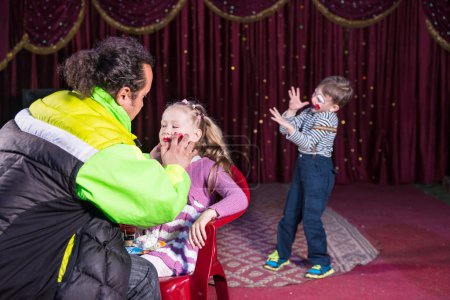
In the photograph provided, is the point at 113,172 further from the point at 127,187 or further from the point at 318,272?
the point at 318,272

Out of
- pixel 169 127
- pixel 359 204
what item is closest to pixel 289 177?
pixel 359 204

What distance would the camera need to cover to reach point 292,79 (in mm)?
5648

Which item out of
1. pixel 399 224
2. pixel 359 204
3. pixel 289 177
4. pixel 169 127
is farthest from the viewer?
pixel 289 177

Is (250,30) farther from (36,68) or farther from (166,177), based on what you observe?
(166,177)

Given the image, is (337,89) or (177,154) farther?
(337,89)

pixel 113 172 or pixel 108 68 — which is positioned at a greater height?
pixel 108 68

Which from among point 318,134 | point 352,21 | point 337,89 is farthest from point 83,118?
point 352,21

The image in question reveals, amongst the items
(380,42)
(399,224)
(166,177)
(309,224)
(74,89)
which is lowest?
(399,224)

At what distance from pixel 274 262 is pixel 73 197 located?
2.04 m

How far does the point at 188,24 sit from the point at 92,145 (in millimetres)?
4342

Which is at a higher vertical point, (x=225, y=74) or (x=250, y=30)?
(x=250, y=30)

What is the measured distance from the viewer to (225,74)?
5605 mm

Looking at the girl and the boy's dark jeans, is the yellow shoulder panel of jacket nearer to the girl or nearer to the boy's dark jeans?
the girl

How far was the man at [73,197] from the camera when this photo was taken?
136 cm
